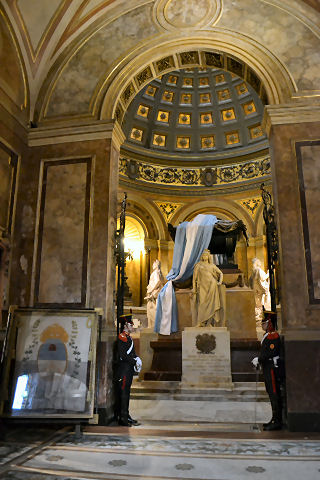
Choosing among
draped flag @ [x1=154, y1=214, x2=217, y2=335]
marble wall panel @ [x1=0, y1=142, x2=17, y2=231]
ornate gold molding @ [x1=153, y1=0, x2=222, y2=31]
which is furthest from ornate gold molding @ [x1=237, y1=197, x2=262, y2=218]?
marble wall panel @ [x1=0, y1=142, x2=17, y2=231]

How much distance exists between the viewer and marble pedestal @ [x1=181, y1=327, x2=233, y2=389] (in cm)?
780

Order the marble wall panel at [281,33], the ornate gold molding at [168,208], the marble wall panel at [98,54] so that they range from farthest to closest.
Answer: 1. the ornate gold molding at [168,208]
2. the marble wall panel at [98,54]
3. the marble wall panel at [281,33]

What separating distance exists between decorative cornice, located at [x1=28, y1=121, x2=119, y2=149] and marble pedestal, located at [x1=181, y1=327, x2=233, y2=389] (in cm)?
400

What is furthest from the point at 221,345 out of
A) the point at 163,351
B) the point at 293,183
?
the point at 293,183

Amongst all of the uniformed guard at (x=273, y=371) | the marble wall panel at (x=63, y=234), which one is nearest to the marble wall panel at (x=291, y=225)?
the uniformed guard at (x=273, y=371)

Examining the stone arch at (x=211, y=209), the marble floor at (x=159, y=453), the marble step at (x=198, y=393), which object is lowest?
the marble floor at (x=159, y=453)

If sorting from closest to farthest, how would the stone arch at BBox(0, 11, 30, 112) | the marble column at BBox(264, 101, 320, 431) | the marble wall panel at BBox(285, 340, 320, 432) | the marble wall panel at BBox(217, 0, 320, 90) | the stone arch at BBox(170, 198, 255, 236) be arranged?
the marble wall panel at BBox(285, 340, 320, 432) → the marble column at BBox(264, 101, 320, 431) → the stone arch at BBox(0, 11, 30, 112) → the marble wall panel at BBox(217, 0, 320, 90) → the stone arch at BBox(170, 198, 255, 236)

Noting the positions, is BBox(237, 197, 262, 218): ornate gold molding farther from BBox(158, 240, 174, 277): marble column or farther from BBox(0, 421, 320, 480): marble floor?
BBox(0, 421, 320, 480): marble floor

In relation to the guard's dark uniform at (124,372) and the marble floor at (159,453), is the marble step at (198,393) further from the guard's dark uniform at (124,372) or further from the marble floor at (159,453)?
the guard's dark uniform at (124,372)

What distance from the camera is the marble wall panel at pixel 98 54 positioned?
26.0 feet

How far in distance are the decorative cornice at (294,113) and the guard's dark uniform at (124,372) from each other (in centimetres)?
438

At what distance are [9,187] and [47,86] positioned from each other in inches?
88.9

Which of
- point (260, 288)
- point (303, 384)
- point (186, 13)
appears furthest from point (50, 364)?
point (260, 288)

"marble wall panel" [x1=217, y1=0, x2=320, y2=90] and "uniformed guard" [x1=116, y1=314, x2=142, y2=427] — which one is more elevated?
"marble wall panel" [x1=217, y1=0, x2=320, y2=90]
